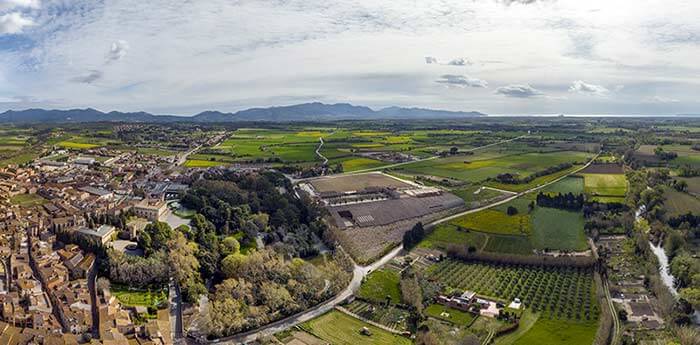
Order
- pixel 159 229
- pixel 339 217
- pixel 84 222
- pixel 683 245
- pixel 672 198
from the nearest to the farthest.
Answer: pixel 159 229 < pixel 84 222 < pixel 683 245 < pixel 339 217 < pixel 672 198

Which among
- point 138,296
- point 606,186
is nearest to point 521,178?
point 606,186

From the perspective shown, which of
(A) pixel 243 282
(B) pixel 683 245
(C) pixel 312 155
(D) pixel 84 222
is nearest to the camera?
Answer: (A) pixel 243 282

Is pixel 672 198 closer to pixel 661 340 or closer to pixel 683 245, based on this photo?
pixel 683 245

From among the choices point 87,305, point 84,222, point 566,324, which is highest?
point 84,222

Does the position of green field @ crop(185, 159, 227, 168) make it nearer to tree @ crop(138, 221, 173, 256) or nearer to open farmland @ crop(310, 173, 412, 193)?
open farmland @ crop(310, 173, 412, 193)

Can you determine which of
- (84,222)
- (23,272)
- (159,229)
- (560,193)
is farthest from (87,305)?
(560,193)

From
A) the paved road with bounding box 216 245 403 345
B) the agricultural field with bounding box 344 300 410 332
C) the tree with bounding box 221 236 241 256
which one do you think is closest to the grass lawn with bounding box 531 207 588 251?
the paved road with bounding box 216 245 403 345
